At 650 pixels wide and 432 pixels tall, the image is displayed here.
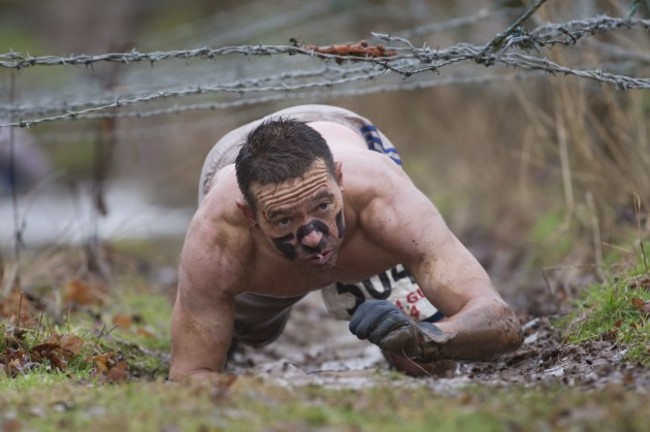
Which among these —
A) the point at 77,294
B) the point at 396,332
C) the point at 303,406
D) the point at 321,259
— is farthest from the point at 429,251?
the point at 77,294

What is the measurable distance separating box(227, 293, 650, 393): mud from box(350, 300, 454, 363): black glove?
0.11m

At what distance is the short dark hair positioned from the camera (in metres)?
4.90

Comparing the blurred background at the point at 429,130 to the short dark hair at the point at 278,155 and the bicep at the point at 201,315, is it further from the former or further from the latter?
the bicep at the point at 201,315

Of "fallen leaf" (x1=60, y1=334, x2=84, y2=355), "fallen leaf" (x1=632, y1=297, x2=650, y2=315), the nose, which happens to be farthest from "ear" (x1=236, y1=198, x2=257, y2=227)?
"fallen leaf" (x1=632, y1=297, x2=650, y2=315)

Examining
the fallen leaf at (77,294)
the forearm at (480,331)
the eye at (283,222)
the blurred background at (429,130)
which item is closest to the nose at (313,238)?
the eye at (283,222)

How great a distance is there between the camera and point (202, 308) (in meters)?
5.32

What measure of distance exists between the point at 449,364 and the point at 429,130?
27.2ft

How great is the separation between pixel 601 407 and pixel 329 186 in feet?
5.64

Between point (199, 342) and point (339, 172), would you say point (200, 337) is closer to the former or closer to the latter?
point (199, 342)

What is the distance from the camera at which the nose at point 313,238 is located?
15.8 ft

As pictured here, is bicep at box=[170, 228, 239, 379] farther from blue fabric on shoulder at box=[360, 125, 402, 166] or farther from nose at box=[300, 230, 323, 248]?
blue fabric on shoulder at box=[360, 125, 402, 166]

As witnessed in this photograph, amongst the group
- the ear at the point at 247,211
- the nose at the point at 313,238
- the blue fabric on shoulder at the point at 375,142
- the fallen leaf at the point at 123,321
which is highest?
the blue fabric on shoulder at the point at 375,142

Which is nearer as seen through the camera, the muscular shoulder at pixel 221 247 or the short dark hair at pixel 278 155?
the short dark hair at pixel 278 155

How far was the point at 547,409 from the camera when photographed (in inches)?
147
